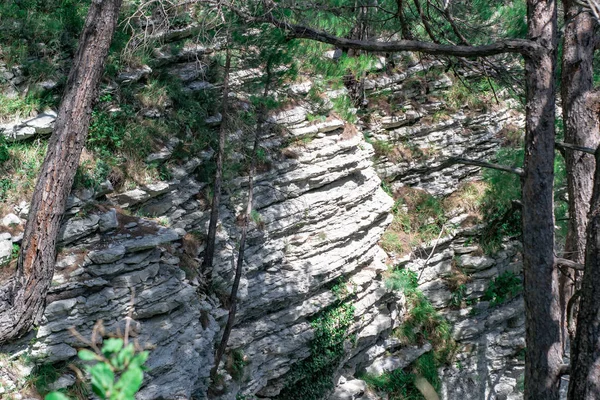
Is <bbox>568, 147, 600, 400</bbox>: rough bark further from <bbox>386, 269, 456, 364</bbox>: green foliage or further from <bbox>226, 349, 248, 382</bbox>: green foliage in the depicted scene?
<bbox>386, 269, 456, 364</bbox>: green foliage

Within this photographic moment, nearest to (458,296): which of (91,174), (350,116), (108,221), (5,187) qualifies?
(350,116)

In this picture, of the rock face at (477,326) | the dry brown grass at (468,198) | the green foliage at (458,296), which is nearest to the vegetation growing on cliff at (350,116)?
the dry brown grass at (468,198)

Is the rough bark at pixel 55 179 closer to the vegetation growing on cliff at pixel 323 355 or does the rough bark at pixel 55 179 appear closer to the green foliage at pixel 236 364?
the green foliage at pixel 236 364

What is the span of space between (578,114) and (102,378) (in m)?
5.79

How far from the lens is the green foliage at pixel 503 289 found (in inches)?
475

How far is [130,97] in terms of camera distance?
8.25 metres

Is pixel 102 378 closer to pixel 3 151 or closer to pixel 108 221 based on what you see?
pixel 108 221

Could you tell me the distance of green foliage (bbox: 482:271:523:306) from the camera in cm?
1205

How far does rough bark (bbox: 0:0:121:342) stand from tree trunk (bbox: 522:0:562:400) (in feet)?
15.0

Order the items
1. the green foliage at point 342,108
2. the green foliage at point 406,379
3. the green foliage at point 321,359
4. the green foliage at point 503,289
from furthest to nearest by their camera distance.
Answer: the green foliage at point 503,289 < the green foliage at point 406,379 < the green foliage at point 342,108 < the green foliage at point 321,359

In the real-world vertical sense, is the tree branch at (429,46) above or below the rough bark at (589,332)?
above

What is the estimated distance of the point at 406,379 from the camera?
10984 mm

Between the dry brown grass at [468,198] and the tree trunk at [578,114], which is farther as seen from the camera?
the dry brown grass at [468,198]

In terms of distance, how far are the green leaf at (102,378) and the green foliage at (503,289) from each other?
38.9 ft
